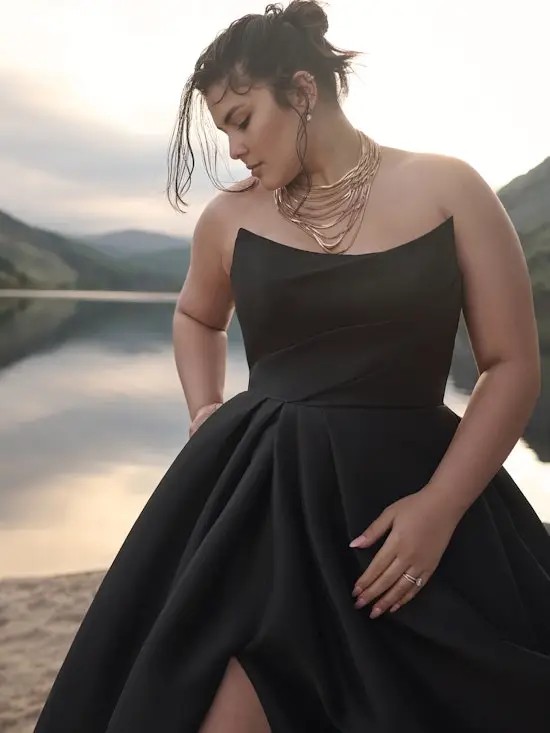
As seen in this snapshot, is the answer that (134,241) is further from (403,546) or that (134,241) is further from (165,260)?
(403,546)

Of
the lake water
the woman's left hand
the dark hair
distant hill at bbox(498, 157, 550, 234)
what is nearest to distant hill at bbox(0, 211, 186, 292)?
the lake water

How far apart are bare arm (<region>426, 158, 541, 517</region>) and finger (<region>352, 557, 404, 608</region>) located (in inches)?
3.1

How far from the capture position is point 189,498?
0.69 meters

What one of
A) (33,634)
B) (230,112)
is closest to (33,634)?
(33,634)

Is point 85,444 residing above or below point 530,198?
below

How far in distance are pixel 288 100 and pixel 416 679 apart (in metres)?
0.48

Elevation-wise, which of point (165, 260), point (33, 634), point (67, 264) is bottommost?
point (33, 634)

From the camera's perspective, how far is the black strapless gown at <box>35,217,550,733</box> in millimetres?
582

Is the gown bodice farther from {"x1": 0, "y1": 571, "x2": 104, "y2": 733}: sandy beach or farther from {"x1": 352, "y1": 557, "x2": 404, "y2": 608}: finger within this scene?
{"x1": 0, "y1": 571, "x2": 104, "y2": 733}: sandy beach

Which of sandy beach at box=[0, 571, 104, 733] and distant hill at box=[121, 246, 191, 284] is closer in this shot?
sandy beach at box=[0, 571, 104, 733]

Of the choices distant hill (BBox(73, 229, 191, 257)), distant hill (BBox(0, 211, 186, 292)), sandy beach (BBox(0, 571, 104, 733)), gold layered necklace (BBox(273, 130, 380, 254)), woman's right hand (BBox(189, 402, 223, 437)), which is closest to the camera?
gold layered necklace (BBox(273, 130, 380, 254))

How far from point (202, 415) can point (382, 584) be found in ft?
1.02

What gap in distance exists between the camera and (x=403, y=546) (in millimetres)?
609

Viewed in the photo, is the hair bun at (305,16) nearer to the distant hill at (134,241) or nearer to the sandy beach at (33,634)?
the sandy beach at (33,634)
